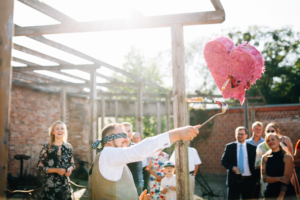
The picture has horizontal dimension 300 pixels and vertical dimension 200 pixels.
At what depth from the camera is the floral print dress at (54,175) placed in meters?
4.25

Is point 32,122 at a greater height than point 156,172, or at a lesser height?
greater

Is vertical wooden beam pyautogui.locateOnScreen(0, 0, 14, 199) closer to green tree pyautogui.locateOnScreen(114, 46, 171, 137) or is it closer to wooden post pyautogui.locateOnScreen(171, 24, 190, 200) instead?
wooden post pyautogui.locateOnScreen(171, 24, 190, 200)

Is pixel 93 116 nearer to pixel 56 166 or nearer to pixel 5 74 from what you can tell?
pixel 56 166

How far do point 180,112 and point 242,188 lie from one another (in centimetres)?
306

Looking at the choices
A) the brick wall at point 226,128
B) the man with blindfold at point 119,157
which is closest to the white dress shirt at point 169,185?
the man with blindfold at point 119,157

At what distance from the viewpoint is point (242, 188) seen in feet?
17.5

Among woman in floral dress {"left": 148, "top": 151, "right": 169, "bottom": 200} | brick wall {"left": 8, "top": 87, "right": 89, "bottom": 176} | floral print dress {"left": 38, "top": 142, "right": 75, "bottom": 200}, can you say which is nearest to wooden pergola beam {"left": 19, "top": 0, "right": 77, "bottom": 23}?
floral print dress {"left": 38, "top": 142, "right": 75, "bottom": 200}

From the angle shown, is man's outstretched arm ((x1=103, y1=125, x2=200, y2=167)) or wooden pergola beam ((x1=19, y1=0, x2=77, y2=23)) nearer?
man's outstretched arm ((x1=103, y1=125, x2=200, y2=167))

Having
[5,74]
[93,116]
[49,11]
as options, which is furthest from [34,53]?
[5,74]

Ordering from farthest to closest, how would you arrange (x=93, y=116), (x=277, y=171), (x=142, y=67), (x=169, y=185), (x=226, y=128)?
(x=142, y=67)
(x=226, y=128)
(x=93, y=116)
(x=169, y=185)
(x=277, y=171)

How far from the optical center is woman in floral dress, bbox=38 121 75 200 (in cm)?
426

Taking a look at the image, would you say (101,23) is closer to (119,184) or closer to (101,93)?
(119,184)

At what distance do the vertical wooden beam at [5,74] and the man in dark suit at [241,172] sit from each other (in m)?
4.36

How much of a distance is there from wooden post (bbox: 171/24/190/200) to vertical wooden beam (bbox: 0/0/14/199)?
1.74 m
